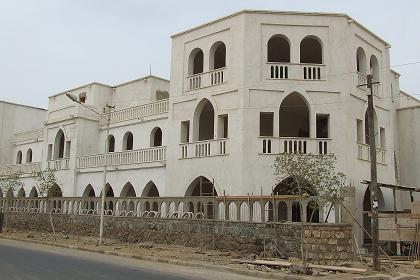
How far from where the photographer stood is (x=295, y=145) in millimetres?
21469

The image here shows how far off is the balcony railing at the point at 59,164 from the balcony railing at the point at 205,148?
40.3 feet

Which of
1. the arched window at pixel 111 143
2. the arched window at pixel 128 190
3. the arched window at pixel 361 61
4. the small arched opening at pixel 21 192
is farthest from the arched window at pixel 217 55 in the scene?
the small arched opening at pixel 21 192

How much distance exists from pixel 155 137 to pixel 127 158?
229cm

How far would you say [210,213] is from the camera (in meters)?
21.0

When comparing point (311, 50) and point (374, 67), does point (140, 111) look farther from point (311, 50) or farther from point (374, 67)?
point (374, 67)

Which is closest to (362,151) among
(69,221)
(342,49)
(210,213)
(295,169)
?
(342,49)

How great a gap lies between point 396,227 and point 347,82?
6.86 meters

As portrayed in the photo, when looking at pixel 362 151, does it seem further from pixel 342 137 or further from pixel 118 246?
pixel 118 246

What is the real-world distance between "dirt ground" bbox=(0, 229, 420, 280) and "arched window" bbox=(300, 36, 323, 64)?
11.5 meters

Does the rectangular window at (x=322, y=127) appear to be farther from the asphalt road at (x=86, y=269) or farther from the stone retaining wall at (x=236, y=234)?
the asphalt road at (x=86, y=269)

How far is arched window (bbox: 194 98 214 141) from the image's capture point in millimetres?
24250

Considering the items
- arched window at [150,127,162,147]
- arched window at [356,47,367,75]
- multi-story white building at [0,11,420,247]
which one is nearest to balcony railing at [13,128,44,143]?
multi-story white building at [0,11,420,247]

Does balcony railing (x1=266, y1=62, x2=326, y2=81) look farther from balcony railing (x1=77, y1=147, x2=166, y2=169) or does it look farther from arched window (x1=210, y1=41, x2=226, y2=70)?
balcony railing (x1=77, y1=147, x2=166, y2=169)

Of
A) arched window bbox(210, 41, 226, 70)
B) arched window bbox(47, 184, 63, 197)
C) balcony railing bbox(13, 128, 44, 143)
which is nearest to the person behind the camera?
arched window bbox(210, 41, 226, 70)
